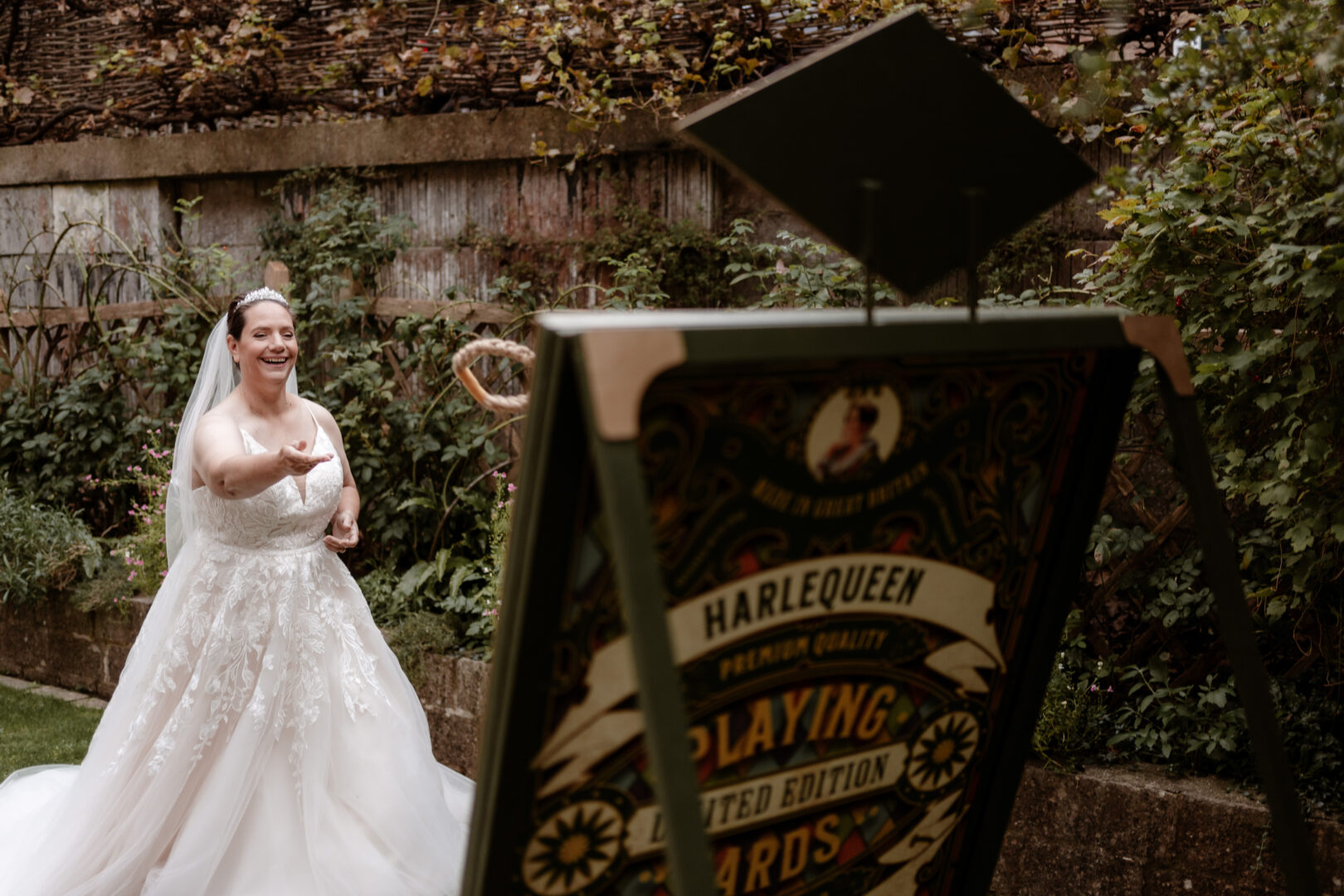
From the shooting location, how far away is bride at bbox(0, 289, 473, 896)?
3496 mm

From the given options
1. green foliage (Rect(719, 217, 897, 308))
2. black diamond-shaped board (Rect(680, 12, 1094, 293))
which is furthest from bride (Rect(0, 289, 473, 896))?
black diamond-shaped board (Rect(680, 12, 1094, 293))

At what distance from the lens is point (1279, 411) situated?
3125mm

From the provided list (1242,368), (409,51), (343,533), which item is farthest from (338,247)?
(1242,368)

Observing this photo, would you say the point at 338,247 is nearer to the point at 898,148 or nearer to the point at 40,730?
the point at 40,730

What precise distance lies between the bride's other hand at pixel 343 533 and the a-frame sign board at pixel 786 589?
7.79ft

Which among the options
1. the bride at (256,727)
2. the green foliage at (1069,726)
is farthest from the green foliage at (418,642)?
the green foliage at (1069,726)

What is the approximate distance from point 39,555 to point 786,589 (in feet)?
17.0

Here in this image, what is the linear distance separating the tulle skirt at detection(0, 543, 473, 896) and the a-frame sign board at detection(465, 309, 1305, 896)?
2178mm

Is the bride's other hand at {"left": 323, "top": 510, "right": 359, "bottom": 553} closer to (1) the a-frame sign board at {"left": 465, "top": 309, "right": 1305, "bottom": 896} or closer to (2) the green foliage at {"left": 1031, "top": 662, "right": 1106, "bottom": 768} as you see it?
(2) the green foliage at {"left": 1031, "top": 662, "right": 1106, "bottom": 768}

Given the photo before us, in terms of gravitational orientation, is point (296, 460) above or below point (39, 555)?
above

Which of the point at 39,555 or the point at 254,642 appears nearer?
the point at 254,642

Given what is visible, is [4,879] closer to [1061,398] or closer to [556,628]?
[556,628]

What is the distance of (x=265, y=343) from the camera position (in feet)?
12.0

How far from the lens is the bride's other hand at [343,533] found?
3748 millimetres
